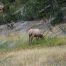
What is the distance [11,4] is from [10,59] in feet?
81.9

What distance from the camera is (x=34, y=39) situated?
33250mm

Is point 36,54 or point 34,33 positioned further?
point 34,33

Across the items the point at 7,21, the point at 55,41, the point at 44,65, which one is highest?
the point at 44,65

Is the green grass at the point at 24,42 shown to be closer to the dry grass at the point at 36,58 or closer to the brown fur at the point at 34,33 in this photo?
the brown fur at the point at 34,33

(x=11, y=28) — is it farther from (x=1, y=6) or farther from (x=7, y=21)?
(x=1, y=6)

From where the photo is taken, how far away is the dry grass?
2126 centimetres

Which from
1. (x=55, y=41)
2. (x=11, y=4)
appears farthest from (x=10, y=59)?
(x=11, y=4)

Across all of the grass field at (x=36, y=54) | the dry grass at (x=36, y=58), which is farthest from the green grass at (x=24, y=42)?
the dry grass at (x=36, y=58)

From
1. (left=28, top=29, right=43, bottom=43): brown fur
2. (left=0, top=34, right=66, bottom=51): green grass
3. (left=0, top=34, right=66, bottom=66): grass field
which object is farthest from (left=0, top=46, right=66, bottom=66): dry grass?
(left=28, top=29, right=43, bottom=43): brown fur

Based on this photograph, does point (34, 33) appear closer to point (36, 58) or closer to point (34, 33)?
point (34, 33)

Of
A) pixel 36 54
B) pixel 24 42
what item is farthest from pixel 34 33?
pixel 36 54

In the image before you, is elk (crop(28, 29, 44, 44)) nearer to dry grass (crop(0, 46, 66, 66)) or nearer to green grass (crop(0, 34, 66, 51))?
green grass (crop(0, 34, 66, 51))

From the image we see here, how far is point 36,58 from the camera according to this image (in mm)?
23078

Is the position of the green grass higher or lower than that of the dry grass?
lower
